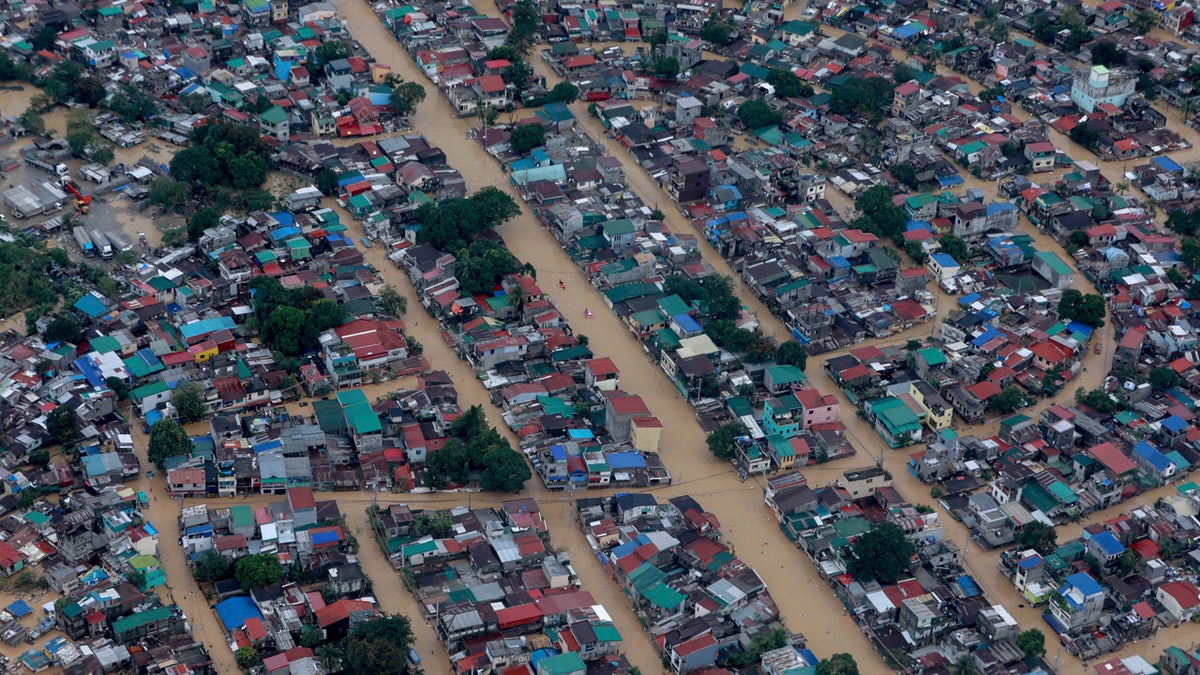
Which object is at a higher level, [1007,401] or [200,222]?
[200,222]

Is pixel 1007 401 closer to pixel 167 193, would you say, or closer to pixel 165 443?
pixel 165 443

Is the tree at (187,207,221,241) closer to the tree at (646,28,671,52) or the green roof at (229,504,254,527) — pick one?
the green roof at (229,504,254,527)

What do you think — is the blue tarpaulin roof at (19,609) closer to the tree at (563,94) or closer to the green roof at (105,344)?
the green roof at (105,344)

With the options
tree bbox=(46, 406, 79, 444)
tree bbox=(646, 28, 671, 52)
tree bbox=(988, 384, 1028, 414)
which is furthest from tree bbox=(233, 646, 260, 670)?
tree bbox=(646, 28, 671, 52)

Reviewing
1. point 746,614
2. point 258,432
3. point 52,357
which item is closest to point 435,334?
point 258,432

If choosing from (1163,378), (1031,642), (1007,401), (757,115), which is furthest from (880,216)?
(1031,642)

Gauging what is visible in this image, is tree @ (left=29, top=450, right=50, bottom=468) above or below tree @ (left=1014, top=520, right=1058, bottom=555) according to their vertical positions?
above

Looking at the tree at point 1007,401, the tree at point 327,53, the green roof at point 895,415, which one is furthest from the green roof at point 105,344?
the tree at point 1007,401

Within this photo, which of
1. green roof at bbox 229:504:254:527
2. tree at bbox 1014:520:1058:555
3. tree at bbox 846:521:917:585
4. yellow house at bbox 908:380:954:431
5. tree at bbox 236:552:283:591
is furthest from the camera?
yellow house at bbox 908:380:954:431
